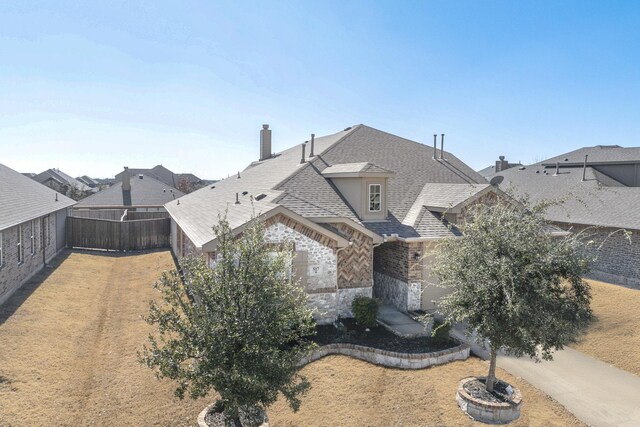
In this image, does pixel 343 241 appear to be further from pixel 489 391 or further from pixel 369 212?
pixel 489 391

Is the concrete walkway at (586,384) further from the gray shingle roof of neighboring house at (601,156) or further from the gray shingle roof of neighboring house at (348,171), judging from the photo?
the gray shingle roof of neighboring house at (601,156)

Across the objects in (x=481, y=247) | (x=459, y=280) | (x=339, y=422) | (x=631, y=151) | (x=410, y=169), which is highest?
(x=631, y=151)

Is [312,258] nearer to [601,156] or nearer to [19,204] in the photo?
[19,204]

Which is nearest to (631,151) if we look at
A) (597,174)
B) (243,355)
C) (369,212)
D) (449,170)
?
(597,174)

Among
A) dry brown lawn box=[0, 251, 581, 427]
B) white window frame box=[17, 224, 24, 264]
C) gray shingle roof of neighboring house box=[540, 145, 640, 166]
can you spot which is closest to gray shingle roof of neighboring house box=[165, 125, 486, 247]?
dry brown lawn box=[0, 251, 581, 427]

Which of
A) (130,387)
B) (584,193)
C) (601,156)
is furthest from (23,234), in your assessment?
(601,156)

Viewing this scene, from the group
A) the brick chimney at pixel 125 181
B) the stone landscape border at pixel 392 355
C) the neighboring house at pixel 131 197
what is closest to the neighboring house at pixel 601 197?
the stone landscape border at pixel 392 355

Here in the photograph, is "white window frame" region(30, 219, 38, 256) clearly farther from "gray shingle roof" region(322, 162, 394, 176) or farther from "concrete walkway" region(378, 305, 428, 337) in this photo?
"concrete walkway" region(378, 305, 428, 337)
